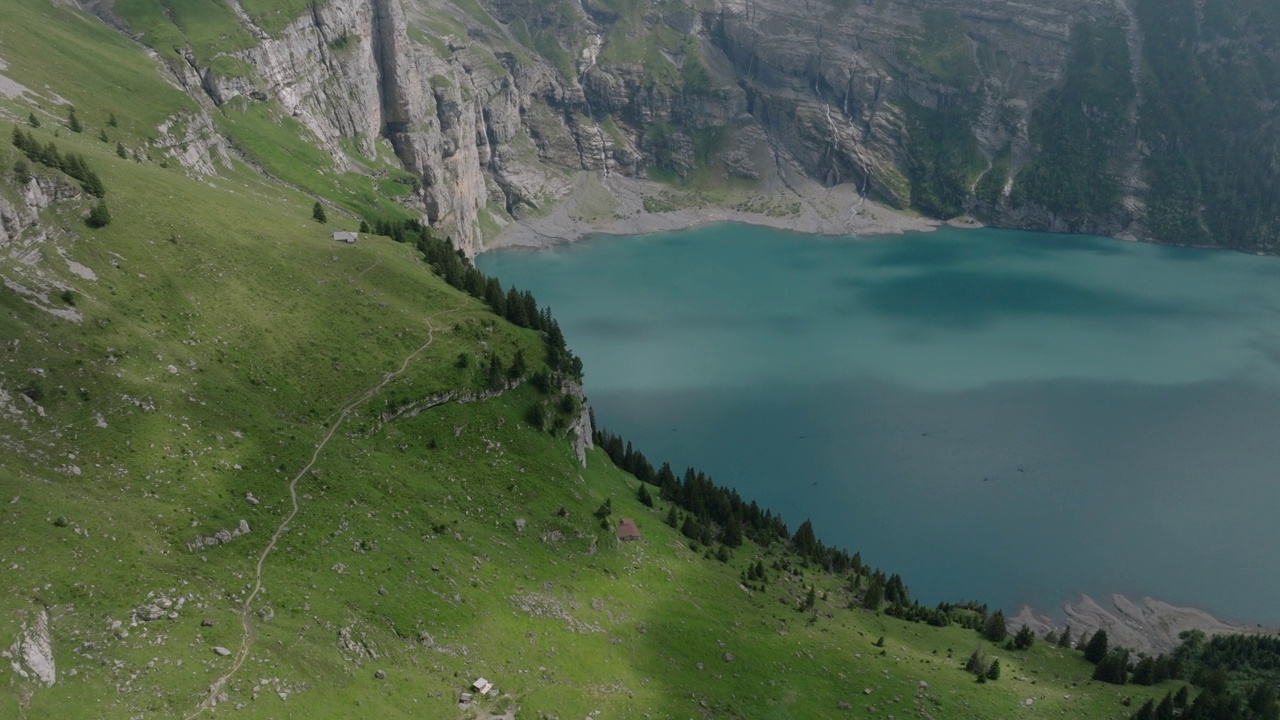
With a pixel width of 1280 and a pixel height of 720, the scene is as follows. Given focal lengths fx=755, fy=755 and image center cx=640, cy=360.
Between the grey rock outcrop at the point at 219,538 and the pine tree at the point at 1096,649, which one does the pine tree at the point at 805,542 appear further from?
the grey rock outcrop at the point at 219,538

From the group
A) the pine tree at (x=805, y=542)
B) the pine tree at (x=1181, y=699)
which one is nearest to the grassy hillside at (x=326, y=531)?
the pine tree at (x=805, y=542)

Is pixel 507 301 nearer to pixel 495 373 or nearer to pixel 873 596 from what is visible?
pixel 495 373

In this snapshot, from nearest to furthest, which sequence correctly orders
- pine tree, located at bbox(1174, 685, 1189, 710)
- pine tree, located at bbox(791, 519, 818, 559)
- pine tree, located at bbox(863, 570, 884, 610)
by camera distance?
pine tree, located at bbox(1174, 685, 1189, 710) → pine tree, located at bbox(863, 570, 884, 610) → pine tree, located at bbox(791, 519, 818, 559)

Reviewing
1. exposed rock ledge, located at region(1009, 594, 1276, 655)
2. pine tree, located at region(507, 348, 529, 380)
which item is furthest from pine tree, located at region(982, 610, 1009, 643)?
pine tree, located at region(507, 348, 529, 380)

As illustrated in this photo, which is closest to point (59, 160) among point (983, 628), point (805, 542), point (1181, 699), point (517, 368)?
point (517, 368)

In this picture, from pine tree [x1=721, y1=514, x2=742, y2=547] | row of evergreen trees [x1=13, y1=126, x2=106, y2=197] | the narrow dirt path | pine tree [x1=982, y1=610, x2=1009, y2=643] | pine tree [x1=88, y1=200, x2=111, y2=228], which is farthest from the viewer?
pine tree [x1=721, y1=514, x2=742, y2=547]

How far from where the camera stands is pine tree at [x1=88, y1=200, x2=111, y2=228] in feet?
215

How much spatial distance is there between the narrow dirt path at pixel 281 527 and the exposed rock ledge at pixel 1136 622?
2964 inches

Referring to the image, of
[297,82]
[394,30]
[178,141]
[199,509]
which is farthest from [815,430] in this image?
[394,30]

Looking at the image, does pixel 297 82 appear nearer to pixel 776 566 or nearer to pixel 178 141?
pixel 178 141

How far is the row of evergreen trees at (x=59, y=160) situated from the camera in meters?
66.7

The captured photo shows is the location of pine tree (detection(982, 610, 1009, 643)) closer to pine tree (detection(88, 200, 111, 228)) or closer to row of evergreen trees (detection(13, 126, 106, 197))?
pine tree (detection(88, 200, 111, 228))

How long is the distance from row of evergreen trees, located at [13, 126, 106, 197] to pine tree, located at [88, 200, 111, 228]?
290 cm

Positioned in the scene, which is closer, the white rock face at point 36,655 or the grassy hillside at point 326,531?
the white rock face at point 36,655
